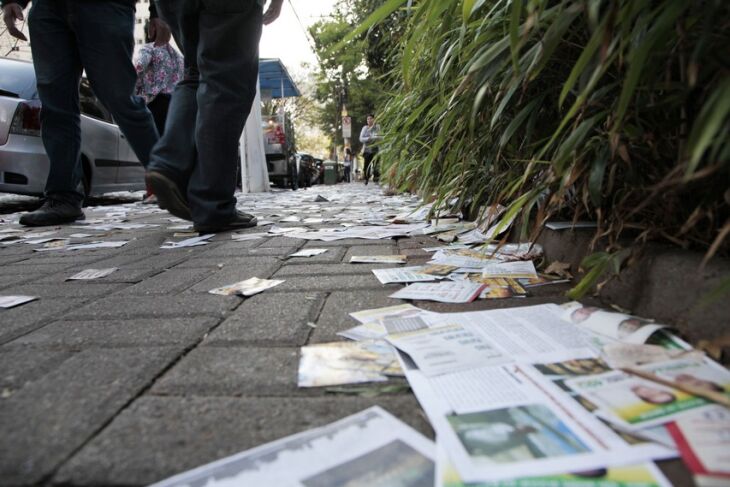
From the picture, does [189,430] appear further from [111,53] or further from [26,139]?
[26,139]

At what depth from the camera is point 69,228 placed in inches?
116

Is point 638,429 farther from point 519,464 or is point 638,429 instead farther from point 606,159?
point 606,159

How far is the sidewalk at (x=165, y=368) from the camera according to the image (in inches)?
24.1

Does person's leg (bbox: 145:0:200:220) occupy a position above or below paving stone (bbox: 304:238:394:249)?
above

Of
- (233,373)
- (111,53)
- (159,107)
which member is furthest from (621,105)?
(159,107)

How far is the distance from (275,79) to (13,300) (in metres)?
10.5

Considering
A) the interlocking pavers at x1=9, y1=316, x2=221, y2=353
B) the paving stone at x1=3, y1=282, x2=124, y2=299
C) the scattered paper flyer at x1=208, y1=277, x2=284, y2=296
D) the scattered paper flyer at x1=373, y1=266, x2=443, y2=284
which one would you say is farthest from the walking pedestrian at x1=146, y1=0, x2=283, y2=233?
the interlocking pavers at x1=9, y1=316, x2=221, y2=353

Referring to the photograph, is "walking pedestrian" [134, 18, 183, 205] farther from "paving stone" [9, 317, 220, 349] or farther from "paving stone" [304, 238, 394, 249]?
"paving stone" [9, 317, 220, 349]

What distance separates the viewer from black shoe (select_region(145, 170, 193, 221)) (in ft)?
7.55

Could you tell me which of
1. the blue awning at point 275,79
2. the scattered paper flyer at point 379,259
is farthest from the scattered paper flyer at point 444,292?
the blue awning at point 275,79

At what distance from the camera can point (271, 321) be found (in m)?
1.09

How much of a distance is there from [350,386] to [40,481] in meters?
0.42

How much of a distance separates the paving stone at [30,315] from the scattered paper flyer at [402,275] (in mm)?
860

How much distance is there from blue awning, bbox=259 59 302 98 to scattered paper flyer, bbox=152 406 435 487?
9779 mm
